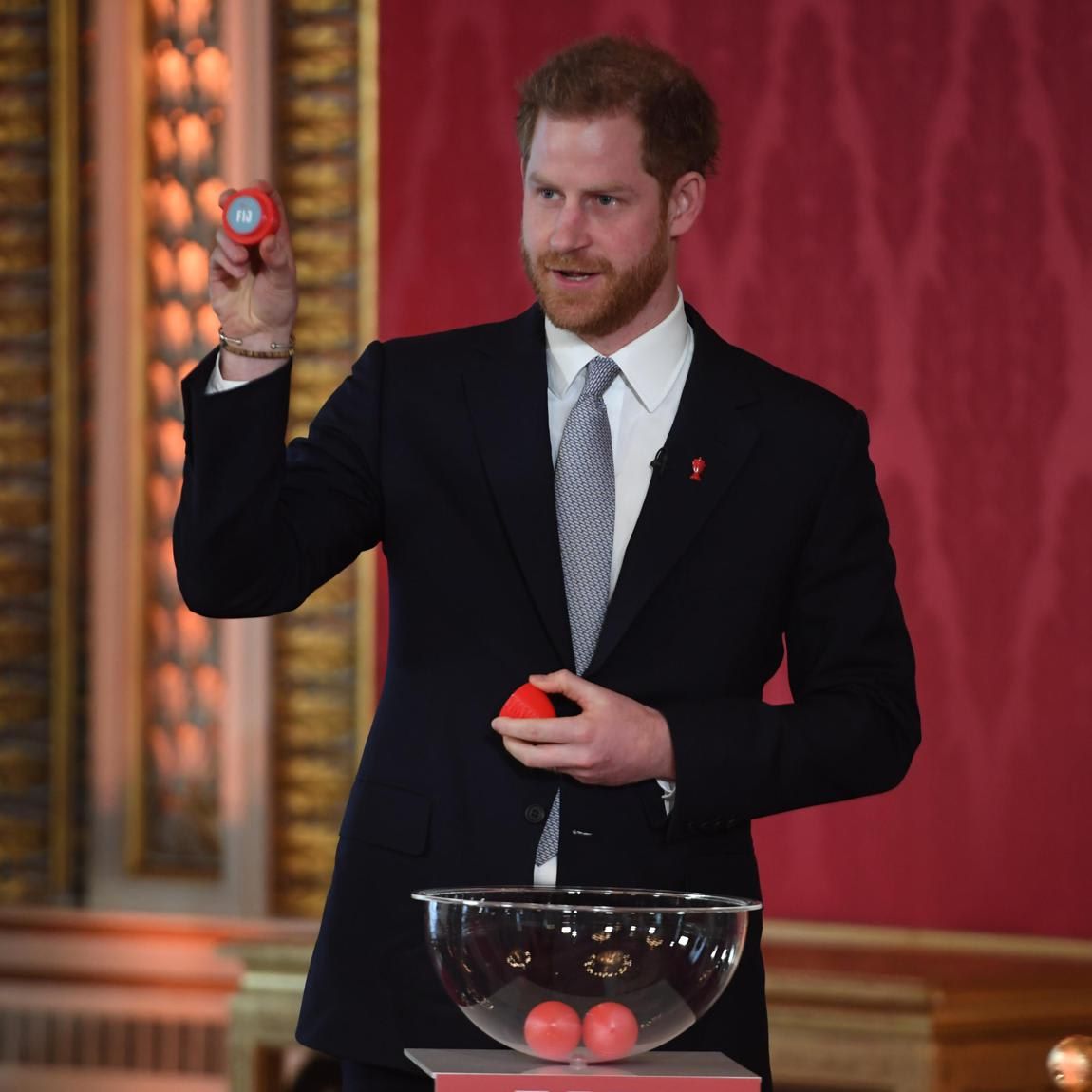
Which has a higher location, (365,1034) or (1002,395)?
(1002,395)

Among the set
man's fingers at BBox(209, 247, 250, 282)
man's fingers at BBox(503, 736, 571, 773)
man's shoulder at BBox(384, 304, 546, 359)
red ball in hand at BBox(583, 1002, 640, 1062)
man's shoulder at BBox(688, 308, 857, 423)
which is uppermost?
man's fingers at BBox(209, 247, 250, 282)

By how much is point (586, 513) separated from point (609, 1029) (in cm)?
59

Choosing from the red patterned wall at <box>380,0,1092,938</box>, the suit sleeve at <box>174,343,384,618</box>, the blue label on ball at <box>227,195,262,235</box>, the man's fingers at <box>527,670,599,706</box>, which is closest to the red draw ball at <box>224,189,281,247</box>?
the blue label on ball at <box>227,195,262,235</box>

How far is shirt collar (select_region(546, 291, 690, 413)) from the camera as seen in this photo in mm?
1734

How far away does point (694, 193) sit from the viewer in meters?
1.82

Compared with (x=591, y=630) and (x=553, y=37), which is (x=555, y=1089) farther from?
(x=553, y=37)

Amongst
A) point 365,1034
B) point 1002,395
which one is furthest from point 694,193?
point 1002,395

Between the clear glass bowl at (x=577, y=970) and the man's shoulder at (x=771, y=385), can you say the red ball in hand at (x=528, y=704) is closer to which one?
the clear glass bowl at (x=577, y=970)

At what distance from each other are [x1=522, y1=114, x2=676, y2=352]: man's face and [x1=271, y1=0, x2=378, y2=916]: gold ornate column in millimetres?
1679

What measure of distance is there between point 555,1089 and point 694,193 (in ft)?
3.09

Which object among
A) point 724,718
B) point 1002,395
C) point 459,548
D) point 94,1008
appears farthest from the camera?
point 94,1008

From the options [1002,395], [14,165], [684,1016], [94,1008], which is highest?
[14,165]

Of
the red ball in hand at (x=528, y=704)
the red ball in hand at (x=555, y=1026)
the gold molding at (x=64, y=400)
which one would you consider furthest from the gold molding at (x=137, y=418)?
the red ball in hand at (x=555, y=1026)

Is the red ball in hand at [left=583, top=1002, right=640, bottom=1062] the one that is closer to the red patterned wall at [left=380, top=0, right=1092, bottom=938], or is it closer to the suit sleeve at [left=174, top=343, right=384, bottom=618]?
the suit sleeve at [left=174, top=343, right=384, bottom=618]
